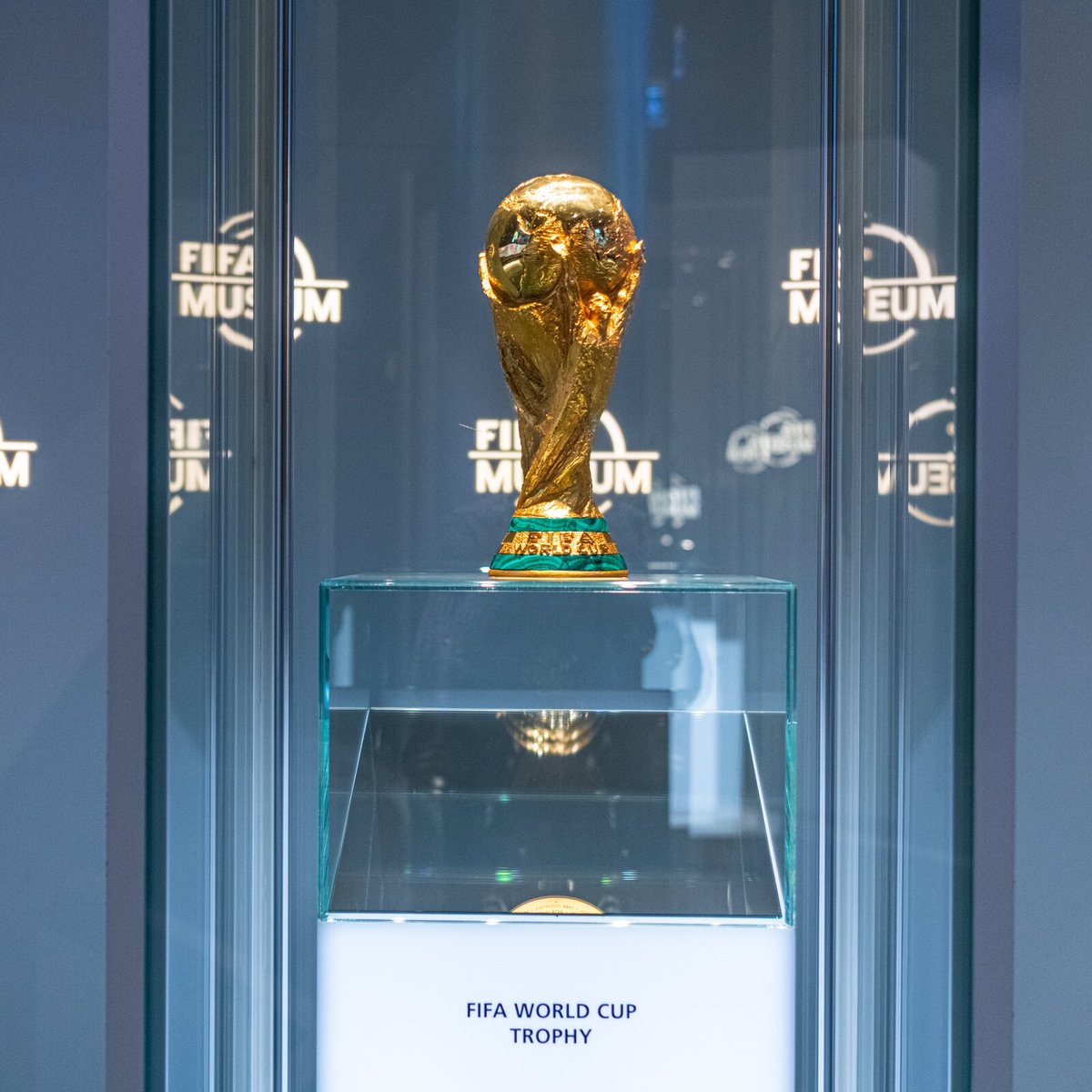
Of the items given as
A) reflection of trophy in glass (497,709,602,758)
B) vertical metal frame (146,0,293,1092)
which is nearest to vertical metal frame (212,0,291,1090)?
vertical metal frame (146,0,293,1092)

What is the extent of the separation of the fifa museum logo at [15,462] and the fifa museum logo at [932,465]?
134 centimetres

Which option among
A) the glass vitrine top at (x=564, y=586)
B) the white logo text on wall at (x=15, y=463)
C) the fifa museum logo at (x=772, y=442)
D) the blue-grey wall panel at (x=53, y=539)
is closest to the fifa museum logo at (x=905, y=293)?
the glass vitrine top at (x=564, y=586)

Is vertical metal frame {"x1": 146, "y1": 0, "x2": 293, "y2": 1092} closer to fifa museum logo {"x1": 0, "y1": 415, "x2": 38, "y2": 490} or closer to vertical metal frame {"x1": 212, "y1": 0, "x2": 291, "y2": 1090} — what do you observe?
vertical metal frame {"x1": 212, "y1": 0, "x2": 291, "y2": 1090}

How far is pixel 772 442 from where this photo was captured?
5.79 feet

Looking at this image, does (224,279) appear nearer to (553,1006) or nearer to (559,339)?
(559,339)

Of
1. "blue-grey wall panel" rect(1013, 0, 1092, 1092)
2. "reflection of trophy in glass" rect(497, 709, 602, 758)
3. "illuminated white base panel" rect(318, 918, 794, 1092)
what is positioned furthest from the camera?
"blue-grey wall panel" rect(1013, 0, 1092, 1092)

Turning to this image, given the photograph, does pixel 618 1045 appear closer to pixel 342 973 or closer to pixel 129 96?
pixel 342 973

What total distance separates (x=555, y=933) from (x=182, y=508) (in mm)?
509

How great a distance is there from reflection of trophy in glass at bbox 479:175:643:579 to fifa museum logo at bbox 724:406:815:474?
371 millimetres

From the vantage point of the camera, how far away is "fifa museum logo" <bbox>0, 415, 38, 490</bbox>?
6.10 feet

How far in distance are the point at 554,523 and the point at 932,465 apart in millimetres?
500

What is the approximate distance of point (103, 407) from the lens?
6.13 feet

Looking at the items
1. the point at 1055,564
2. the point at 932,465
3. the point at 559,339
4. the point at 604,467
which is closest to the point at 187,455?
the point at 559,339

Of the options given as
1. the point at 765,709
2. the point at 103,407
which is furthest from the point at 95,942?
the point at 765,709
